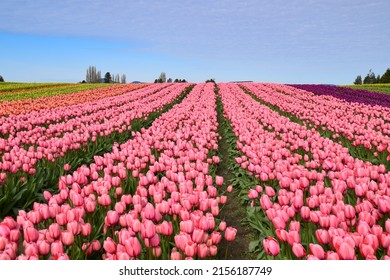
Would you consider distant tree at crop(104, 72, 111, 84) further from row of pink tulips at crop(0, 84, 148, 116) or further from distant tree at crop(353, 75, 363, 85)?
distant tree at crop(353, 75, 363, 85)

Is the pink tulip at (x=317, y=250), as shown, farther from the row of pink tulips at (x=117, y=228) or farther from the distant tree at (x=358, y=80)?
the distant tree at (x=358, y=80)

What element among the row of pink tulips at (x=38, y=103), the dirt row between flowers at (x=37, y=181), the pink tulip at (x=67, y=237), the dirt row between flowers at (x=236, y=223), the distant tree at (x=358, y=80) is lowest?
the dirt row between flowers at (x=236, y=223)

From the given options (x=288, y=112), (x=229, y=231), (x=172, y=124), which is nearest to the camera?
(x=229, y=231)

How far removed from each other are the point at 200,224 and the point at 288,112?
1323 centimetres

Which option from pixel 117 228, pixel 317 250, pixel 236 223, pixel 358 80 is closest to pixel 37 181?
pixel 117 228

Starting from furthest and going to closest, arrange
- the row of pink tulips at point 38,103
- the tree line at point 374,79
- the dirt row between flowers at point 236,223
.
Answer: the tree line at point 374,79
the row of pink tulips at point 38,103
the dirt row between flowers at point 236,223

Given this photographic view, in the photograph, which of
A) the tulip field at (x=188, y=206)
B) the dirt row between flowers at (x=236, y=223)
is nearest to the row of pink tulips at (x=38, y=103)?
the tulip field at (x=188, y=206)

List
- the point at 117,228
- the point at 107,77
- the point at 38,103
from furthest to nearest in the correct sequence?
the point at 107,77 → the point at 38,103 → the point at 117,228

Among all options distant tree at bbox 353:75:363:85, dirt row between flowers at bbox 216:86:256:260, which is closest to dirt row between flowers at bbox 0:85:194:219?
dirt row between flowers at bbox 216:86:256:260

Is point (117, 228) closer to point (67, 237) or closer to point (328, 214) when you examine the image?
point (67, 237)

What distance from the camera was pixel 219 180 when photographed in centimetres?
502

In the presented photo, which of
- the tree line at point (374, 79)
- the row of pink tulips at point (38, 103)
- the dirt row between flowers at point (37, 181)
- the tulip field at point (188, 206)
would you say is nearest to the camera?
the tulip field at point (188, 206)
